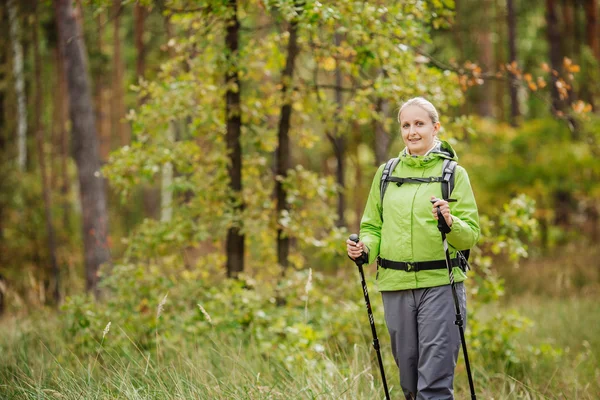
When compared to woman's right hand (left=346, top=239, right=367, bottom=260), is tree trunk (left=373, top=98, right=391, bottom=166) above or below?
above

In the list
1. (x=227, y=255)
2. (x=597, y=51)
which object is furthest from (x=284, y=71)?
(x=597, y=51)

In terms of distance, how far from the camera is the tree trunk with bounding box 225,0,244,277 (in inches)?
230

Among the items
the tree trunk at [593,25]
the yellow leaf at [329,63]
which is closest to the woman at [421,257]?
the yellow leaf at [329,63]

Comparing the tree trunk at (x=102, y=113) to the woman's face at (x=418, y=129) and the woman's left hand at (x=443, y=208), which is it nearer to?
the woman's face at (x=418, y=129)

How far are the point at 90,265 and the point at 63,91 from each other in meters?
9.37

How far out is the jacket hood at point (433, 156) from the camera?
10.6ft

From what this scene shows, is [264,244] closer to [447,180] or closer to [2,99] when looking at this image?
[447,180]

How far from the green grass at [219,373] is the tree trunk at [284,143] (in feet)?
4.51

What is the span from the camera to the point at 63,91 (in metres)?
16.7

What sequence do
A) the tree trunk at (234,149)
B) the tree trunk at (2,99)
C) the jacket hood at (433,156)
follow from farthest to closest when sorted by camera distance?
the tree trunk at (2,99) → the tree trunk at (234,149) → the jacket hood at (433,156)

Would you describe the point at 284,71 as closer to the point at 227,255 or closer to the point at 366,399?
the point at 227,255

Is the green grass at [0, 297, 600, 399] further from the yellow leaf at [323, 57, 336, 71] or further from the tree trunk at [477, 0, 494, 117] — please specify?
the tree trunk at [477, 0, 494, 117]

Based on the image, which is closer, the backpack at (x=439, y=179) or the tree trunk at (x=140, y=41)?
the backpack at (x=439, y=179)

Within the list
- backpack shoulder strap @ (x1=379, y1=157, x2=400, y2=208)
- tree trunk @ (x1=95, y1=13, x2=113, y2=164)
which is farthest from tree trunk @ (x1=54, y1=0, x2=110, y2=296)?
tree trunk @ (x1=95, y1=13, x2=113, y2=164)
